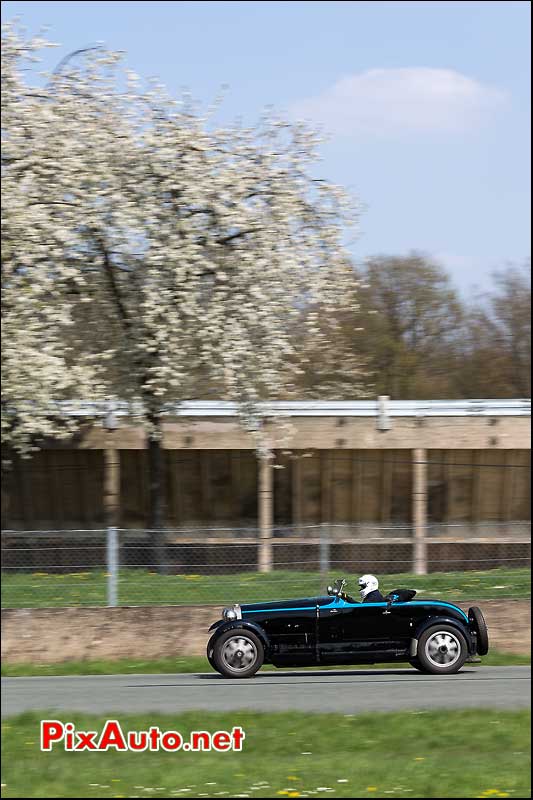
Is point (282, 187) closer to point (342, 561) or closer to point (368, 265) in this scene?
point (368, 265)

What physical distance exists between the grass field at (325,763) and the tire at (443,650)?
227 centimetres

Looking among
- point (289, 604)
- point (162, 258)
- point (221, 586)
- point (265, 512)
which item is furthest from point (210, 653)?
point (162, 258)

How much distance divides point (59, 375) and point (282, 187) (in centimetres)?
728

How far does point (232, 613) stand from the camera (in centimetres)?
321

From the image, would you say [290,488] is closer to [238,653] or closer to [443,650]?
[238,653]

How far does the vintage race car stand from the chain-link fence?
8.5 inches

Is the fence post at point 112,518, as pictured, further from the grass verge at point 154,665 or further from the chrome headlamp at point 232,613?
the chrome headlamp at point 232,613

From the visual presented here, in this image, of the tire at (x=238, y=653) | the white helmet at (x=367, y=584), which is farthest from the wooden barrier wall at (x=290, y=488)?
the tire at (x=238, y=653)

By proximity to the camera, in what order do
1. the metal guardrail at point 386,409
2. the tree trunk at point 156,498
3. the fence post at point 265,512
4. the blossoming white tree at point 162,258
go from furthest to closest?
1. the blossoming white tree at point 162,258
2. the metal guardrail at point 386,409
3. the tree trunk at point 156,498
4. the fence post at point 265,512

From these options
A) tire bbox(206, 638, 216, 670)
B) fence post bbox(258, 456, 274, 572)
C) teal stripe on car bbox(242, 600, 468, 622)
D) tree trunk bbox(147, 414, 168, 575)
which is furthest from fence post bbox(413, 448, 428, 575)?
tree trunk bbox(147, 414, 168, 575)

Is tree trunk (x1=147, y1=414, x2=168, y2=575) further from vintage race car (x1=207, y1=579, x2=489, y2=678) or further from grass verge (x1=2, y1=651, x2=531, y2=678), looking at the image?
vintage race car (x1=207, y1=579, x2=489, y2=678)

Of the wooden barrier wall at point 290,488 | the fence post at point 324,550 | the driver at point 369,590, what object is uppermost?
the wooden barrier wall at point 290,488

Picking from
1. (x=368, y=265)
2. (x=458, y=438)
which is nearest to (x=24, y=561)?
(x=458, y=438)

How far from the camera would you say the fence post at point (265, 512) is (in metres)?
4.00
